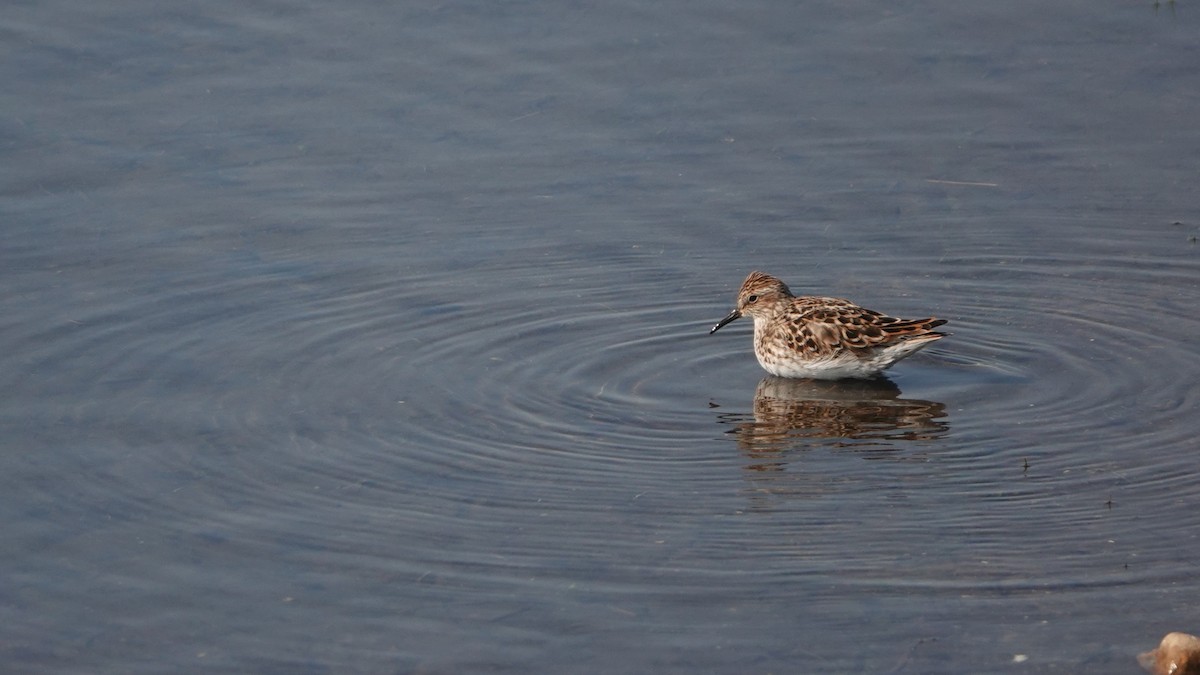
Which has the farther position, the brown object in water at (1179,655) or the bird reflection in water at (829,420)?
the bird reflection in water at (829,420)

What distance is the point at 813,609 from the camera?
9062mm

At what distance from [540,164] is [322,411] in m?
5.17

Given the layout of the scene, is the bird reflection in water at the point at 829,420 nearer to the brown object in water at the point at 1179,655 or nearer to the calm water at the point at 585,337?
the calm water at the point at 585,337

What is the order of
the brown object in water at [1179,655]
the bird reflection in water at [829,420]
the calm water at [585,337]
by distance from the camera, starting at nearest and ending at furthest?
1. the brown object in water at [1179,655]
2. the calm water at [585,337]
3. the bird reflection in water at [829,420]

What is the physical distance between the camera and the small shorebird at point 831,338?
12750mm

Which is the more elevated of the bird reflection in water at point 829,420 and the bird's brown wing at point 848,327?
the bird's brown wing at point 848,327

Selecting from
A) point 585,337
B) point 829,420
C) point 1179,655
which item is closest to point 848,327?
point 829,420

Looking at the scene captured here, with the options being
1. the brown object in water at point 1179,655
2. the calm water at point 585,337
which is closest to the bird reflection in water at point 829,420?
the calm water at point 585,337

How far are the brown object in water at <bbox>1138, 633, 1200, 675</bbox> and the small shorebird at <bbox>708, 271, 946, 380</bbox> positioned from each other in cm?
444

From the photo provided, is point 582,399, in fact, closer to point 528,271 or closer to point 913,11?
point 528,271

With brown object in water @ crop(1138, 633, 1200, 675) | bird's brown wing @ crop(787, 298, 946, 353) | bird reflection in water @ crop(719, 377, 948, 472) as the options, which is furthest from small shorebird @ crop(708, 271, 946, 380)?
brown object in water @ crop(1138, 633, 1200, 675)

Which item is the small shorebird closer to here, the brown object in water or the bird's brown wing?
the bird's brown wing

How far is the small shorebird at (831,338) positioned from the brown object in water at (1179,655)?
4444mm

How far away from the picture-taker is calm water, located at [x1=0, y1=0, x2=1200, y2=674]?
9.21m
